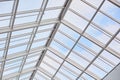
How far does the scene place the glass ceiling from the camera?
60.2ft

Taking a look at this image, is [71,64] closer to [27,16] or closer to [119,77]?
[119,77]

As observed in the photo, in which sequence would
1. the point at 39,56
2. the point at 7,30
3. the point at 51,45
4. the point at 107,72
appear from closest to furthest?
1. the point at 7,30
2. the point at 107,72
3. the point at 51,45
4. the point at 39,56

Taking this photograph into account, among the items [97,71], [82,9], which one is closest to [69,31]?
[82,9]

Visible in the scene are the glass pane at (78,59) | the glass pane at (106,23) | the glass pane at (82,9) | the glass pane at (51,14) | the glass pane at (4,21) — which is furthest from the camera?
the glass pane at (78,59)

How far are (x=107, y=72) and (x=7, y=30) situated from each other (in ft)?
33.5

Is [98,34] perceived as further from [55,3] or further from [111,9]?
[55,3]

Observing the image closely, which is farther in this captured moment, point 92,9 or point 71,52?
point 71,52

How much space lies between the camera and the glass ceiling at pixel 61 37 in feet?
60.2

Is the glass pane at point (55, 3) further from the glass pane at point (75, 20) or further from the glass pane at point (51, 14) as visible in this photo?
the glass pane at point (75, 20)

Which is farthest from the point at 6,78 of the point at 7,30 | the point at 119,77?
the point at 119,77

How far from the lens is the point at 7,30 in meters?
18.8

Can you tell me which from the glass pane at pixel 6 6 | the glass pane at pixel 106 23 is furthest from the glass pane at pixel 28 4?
the glass pane at pixel 106 23

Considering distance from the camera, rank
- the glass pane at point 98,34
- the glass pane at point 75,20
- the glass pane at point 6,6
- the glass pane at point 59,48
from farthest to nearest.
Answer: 1. the glass pane at point 59,48
2. the glass pane at point 75,20
3. the glass pane at point 98,34
4. the glass pane at point 6,6

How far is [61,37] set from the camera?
23.6 metres
